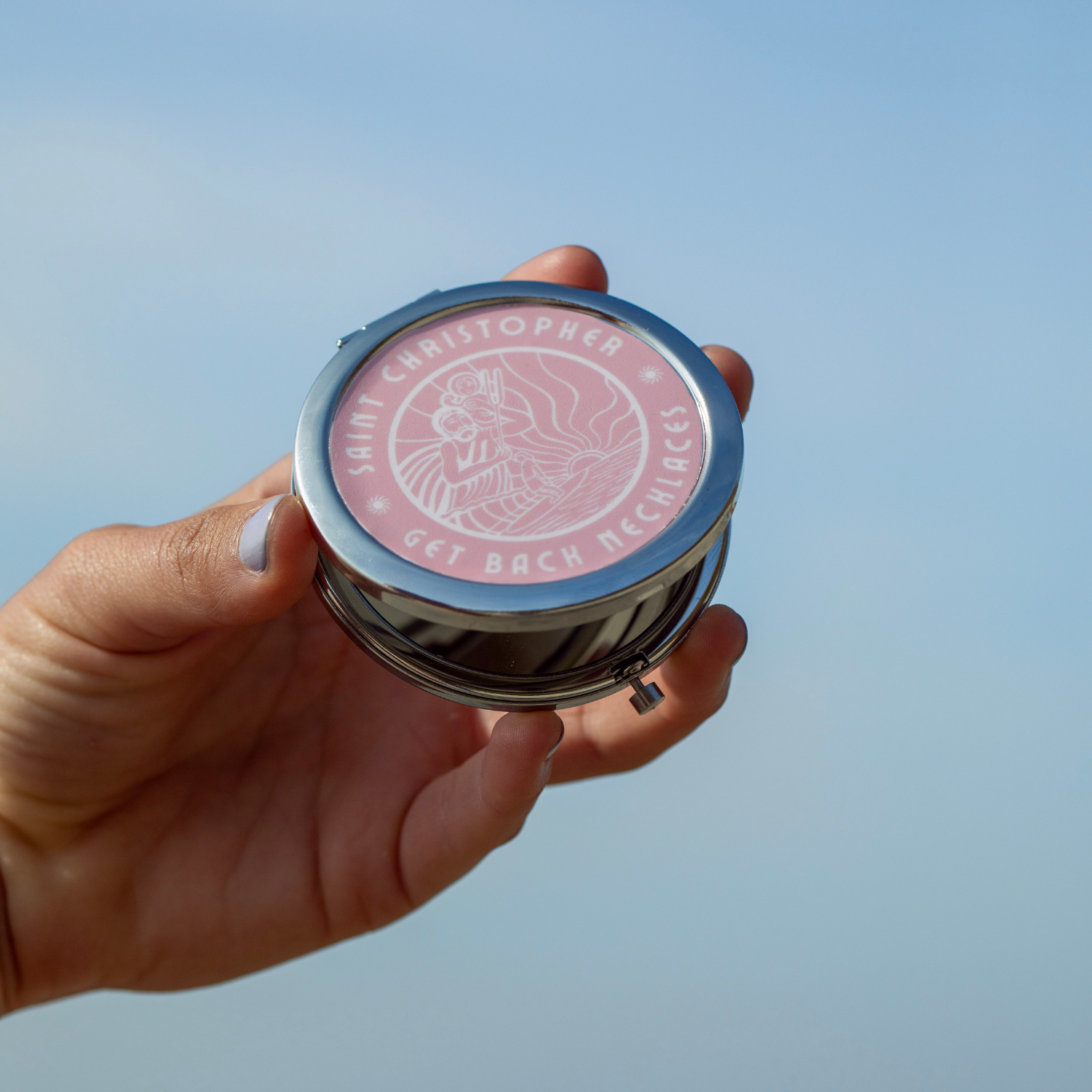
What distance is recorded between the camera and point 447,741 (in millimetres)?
2945

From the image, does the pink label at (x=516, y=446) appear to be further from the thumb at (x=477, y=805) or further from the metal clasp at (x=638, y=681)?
the thumb at (x=477, y=805)

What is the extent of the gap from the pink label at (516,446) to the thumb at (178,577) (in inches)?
6.8

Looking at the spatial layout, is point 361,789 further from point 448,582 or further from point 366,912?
point 448,582

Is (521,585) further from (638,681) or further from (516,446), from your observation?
(638,681)

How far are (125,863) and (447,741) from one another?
1.02 meters

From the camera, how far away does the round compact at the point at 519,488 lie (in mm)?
1758

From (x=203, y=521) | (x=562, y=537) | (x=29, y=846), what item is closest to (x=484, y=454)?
(x=562, y=537)

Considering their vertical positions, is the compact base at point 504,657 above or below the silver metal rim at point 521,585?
below

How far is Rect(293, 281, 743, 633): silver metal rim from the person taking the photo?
1.71 metres

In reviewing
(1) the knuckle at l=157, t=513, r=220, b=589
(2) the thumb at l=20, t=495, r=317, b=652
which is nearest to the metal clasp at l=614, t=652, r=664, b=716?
(2) the thumb at l=20, t=495, r=317, b=652

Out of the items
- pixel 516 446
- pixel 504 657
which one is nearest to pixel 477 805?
pixel 504 657

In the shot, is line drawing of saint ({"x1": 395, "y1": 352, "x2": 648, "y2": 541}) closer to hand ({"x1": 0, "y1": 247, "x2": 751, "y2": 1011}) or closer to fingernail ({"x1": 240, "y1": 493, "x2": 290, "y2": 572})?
fingernail ({"x1": 240, "y1": 493, "x2": 290, "y2": 572})

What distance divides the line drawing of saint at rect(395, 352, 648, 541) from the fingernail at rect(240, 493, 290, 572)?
270mm

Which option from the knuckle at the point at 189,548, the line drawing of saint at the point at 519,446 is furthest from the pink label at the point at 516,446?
the knuckle at the point at 189,548
